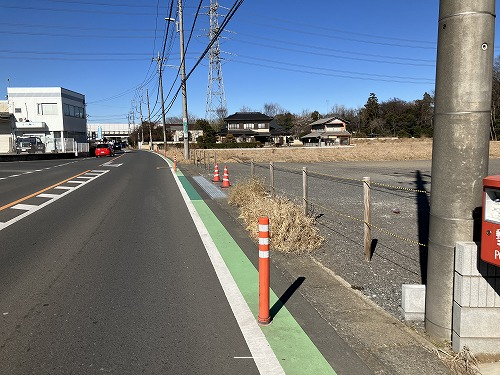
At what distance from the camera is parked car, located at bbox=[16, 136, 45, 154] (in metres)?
46.2

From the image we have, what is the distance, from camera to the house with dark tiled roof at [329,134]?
89025 mm

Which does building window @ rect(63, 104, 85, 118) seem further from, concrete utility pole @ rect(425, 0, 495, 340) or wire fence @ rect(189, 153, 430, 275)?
concrete utility pole @ rect(425, 0, 495, 340)

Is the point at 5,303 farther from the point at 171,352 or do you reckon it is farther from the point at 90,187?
the point at 90,187

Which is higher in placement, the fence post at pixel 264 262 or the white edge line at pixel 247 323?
the fence post at pixel 264 262

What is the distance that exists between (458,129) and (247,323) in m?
2.63

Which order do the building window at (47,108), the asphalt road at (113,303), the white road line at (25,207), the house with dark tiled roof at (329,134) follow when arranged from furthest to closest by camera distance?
1. the house with dark tiled roof at (329,134)
2. the building window at (47,108)
3. the white road line at (25,207)
4. the asphalt road at (113,303)

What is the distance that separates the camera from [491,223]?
300cm

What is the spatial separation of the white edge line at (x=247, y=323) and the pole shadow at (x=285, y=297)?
0.79 feet

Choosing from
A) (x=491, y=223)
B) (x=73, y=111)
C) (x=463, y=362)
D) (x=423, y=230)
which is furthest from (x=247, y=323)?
(x=73, y=111)

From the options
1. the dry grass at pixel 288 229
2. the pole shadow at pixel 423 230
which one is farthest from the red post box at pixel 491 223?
the dry grass at pixel 288 229

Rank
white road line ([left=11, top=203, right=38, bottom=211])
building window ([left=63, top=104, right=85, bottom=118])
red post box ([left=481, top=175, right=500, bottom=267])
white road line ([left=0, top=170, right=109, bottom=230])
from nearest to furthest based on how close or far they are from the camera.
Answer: red post box ([left=481, top=175, right=500, bottom=267])
white road line ([left=0, top=170, right=109, bottom=230])
white road line ([left=11, top=203, right=38, bottom=211])
building window ([left=63, top=104, right=85, bottom=118])

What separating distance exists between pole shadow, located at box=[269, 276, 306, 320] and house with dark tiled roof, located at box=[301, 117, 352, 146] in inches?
3255

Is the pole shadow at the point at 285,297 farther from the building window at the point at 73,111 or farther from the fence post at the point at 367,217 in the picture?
the building window at the point at 73,111

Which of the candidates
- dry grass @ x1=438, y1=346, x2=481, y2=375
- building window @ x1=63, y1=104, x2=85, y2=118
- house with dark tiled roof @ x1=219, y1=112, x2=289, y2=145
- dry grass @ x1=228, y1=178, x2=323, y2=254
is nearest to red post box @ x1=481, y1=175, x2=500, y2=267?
dry grass @ x1=438, y1=346, x2=481, y2=375
